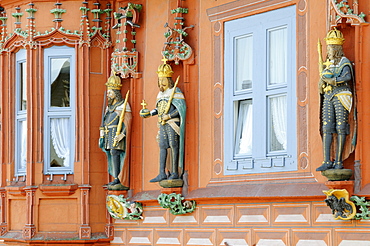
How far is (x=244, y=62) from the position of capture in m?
18.2

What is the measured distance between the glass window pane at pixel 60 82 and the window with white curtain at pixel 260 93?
12.5ft

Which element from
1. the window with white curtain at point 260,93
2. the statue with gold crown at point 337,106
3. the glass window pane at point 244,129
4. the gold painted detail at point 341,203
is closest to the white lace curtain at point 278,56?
the window with white curtain at point 260,93

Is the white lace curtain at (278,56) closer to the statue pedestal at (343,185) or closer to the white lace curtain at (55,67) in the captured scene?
the statue pedestal at (343,185)

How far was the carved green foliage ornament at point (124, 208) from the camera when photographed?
1978 centimetres

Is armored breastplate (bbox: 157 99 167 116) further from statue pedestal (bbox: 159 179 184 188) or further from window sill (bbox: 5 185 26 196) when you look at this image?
window sill (bbox: 5 185 26 196)

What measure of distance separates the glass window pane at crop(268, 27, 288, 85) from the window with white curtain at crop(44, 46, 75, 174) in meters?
4.72

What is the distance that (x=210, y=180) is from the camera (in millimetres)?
18438

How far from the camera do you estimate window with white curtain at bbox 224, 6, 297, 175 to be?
56.3 feet

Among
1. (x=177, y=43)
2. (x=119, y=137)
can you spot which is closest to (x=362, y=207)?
(x=177, y=43)

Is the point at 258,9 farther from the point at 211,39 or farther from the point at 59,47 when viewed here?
the point at 59,47

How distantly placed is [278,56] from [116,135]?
154 inches

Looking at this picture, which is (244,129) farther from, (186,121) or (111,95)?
(111,95)

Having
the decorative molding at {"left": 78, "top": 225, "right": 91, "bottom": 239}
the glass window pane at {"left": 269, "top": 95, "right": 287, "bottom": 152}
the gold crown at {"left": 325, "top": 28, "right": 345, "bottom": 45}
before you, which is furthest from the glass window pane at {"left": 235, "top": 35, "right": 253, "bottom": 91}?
the decorative molding at {"left": 78, "top": 225, "right": 91, "bottom": 239}

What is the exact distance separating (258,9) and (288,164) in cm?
278
